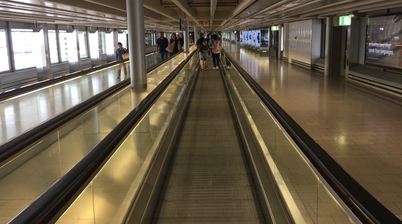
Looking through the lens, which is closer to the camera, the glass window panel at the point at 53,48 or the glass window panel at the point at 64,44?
the glass window panel at the point at 53,48

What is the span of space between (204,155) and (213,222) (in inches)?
90.4

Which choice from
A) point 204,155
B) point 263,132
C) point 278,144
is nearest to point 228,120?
point 204,155

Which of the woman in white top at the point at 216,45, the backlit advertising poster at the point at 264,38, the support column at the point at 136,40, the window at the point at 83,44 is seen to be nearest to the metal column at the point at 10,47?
the woman in white top at the point at 216,45

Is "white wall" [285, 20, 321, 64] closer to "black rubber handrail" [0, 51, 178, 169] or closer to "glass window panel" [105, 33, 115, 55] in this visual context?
"black rubber handrail" [0, 51, 178, 169]

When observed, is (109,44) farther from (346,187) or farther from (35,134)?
(346,187)

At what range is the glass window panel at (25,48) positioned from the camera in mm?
17375

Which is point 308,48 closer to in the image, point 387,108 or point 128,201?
point 387,108

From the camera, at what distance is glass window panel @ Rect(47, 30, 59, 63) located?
2122cm

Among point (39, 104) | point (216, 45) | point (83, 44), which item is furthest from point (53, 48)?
point (39, 104)

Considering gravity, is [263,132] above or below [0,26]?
below

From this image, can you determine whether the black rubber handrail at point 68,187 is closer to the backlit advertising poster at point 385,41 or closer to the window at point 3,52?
the backlit advertising poster at point 385,41

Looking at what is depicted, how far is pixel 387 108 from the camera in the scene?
937 cm

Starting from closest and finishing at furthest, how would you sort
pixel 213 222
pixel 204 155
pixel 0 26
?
pixel 213 222, pixel 204 155, pixel 0 26

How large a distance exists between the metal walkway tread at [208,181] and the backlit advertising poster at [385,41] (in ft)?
19.5
